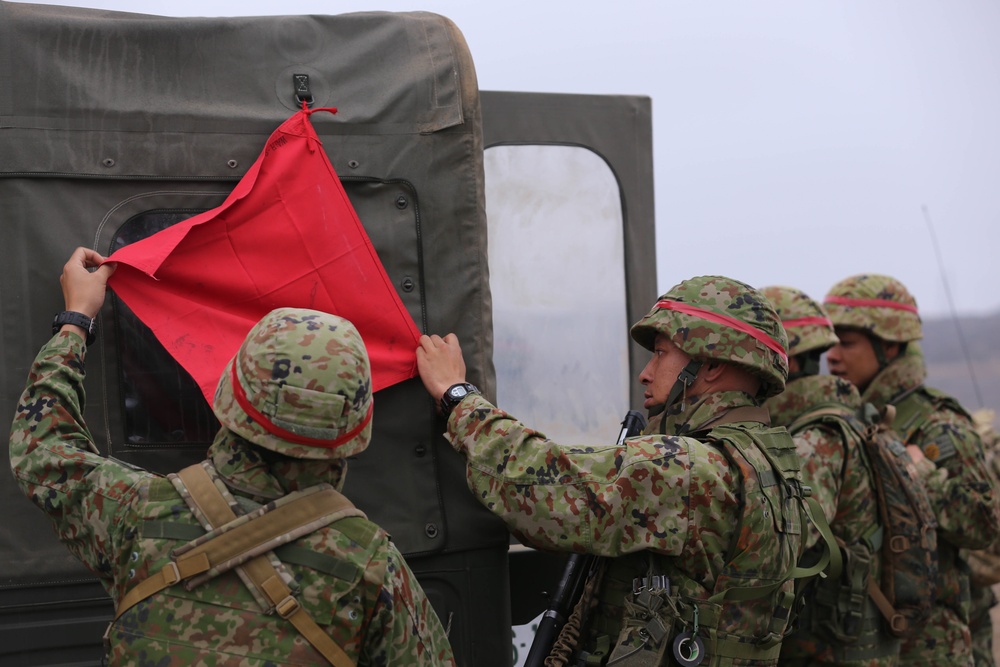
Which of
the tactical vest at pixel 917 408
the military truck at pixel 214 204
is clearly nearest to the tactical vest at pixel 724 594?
the military truck at pixel 214 204

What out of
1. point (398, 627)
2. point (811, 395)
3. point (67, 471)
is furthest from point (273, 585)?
point (811, 395)

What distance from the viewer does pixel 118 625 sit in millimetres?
2074

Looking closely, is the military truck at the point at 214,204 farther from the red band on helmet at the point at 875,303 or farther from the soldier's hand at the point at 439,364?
the red band on helmet at the point at 875,303

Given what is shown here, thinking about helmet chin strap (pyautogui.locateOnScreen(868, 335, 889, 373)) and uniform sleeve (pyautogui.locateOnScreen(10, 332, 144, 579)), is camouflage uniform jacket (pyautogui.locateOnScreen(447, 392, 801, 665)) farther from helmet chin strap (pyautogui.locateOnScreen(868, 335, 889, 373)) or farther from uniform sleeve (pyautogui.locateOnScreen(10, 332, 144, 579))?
helmet chin strap (pyautogui.locateOnScreen(868, 335, 889, 373))

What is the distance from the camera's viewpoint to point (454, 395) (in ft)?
9.04

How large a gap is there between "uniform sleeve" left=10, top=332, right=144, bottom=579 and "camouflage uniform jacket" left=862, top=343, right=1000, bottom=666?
3.41 meters

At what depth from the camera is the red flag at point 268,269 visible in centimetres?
256

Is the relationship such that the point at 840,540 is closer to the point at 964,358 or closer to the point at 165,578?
the point at 165,578

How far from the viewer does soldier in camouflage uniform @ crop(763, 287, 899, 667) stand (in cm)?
363

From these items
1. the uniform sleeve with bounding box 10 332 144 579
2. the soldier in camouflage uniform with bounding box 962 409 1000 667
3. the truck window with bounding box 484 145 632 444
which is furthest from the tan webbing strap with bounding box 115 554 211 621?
the soldier in camouflage uniform with bounding box 962 409 1000 667

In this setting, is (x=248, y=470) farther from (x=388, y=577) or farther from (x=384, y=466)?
(x=384, y=466)

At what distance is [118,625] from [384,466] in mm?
923

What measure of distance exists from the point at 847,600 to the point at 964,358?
53.7 feet

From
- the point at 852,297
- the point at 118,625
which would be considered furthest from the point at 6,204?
the point at 852,297
